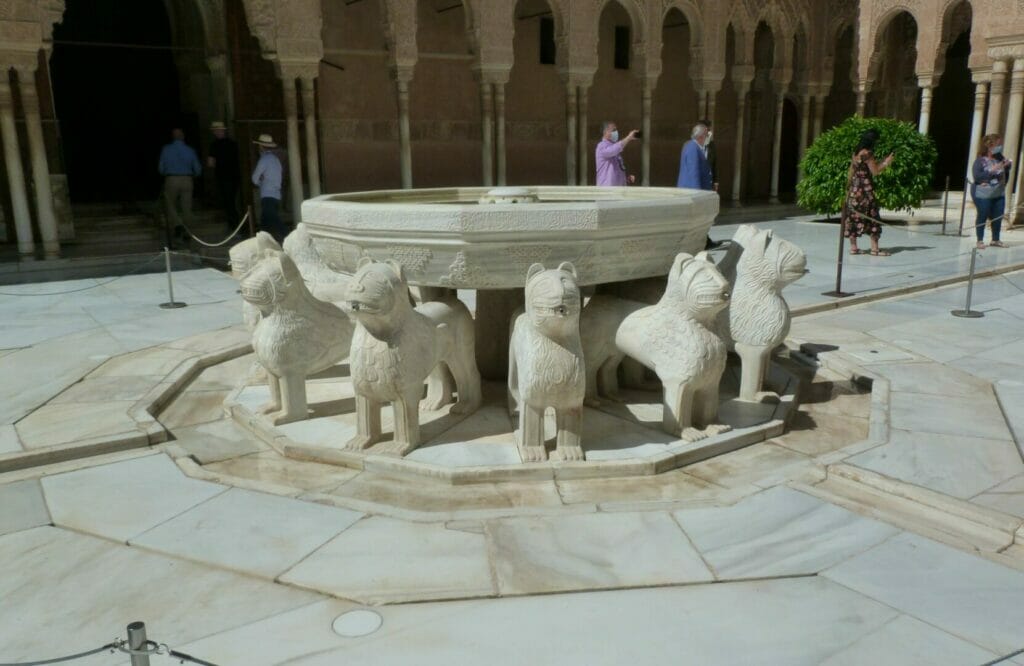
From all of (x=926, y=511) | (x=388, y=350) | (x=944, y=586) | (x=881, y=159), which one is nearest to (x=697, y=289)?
(x=926, y=511)

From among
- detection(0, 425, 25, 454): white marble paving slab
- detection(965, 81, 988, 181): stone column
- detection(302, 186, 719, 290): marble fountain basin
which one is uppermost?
detection(965, 81, 988, 181): stone column

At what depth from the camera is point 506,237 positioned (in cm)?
397

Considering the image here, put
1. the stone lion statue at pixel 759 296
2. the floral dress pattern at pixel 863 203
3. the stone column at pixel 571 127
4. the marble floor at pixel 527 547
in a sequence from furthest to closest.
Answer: the stone column at pixel 571 127 < the floral dress pattern at pixel 863 203 < the stone lion statue at pixel 759 296 < the marble floor at pixel 527 547

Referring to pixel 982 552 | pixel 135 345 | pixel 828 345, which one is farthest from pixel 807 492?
pixel 135 345

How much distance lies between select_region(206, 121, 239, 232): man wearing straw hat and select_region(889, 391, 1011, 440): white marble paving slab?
968cm

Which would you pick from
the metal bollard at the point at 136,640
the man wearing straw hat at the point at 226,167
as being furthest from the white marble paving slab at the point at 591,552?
the man wearing straw hat at the point at 226,167

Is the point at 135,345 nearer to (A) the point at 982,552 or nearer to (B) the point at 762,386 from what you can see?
(B) the point at 762,386

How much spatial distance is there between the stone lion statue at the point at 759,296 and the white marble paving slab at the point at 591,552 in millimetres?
1611

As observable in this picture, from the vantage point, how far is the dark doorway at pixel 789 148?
21.5 metres

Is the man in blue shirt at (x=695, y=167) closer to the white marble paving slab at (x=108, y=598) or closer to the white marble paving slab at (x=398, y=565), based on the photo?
the white marble paving slab at (x=398, y=565)

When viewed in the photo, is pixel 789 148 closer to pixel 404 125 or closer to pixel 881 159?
pixel 881 159

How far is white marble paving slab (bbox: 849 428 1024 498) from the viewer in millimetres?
3557

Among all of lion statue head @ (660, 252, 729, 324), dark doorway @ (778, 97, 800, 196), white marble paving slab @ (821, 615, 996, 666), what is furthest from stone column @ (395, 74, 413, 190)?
dark doorway @ (778, 97, 800, 196)

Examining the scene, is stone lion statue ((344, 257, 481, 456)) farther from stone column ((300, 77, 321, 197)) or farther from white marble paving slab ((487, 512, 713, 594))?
stone column ((300, 77, 321, 197))
